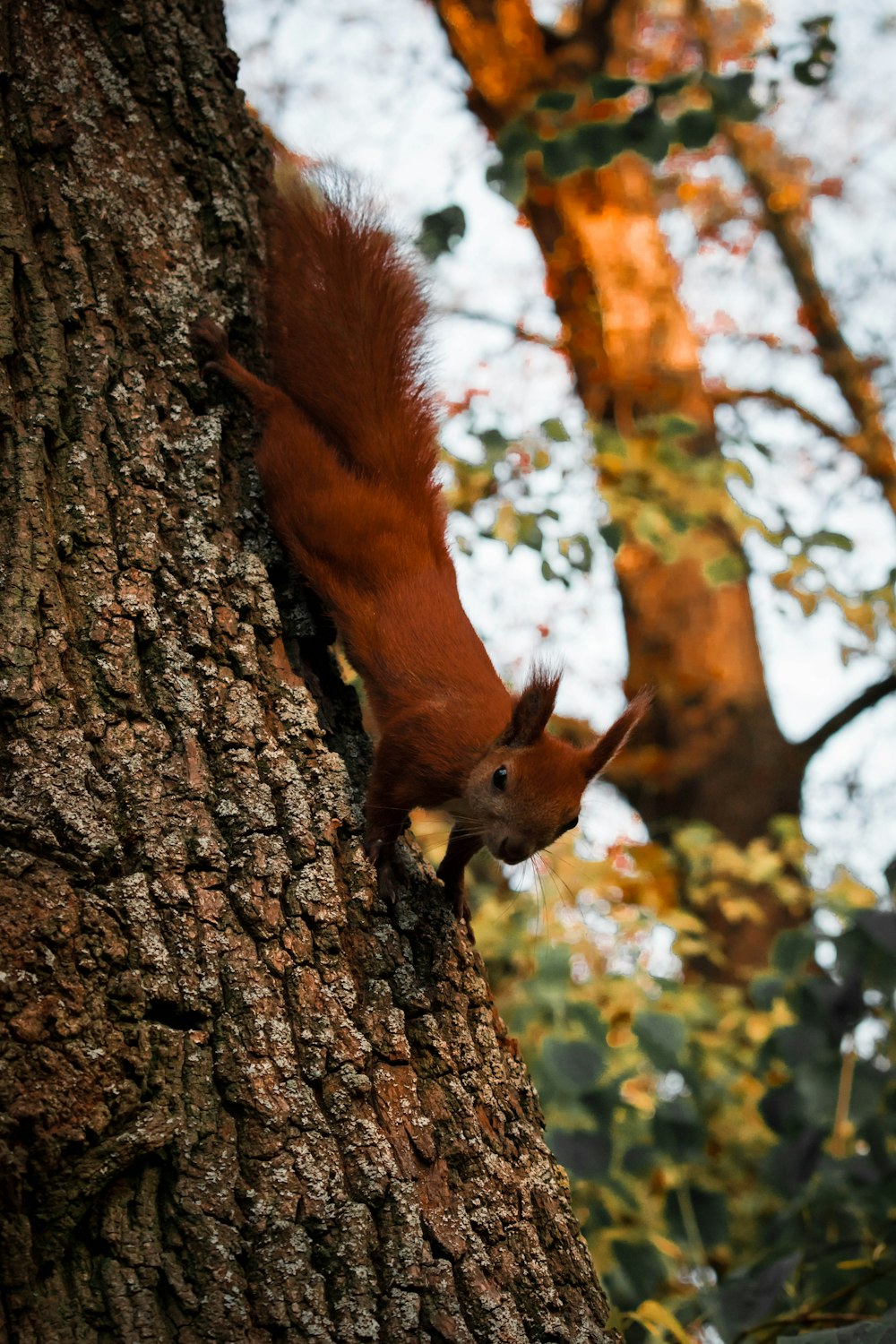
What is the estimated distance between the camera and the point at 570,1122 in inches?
108

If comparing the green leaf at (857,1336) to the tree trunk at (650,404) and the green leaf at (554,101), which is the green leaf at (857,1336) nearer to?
the green leaf at (554,101)

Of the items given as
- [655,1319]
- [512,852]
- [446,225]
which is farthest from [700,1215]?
[446,225]

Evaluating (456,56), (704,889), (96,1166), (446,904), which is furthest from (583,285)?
(96,1166)

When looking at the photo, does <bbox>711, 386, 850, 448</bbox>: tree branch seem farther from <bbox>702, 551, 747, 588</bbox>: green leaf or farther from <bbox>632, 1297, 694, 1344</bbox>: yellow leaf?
<bbox>632, 1297, 694, 1344</bbox>: yellow leaf

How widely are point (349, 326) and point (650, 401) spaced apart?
11.5 feet

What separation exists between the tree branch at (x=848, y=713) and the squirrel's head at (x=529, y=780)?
3.21 m

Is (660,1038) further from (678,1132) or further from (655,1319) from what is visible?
(655,1319)

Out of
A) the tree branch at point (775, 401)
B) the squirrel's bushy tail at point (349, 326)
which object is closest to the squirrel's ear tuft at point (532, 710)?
the squirrel's bushy tail at point (349, 326)

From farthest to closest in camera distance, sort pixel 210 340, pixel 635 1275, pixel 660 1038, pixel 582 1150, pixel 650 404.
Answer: pixel 650 404 → pixel 660 1038 → pixel 635 1275 → pixel 582 1150 → pixel 210 340

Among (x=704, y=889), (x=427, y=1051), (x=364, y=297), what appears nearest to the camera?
(x=427, y=1051)

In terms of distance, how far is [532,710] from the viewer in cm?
177

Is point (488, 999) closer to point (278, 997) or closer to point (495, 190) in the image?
point (278, 997)

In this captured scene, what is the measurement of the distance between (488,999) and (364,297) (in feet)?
4.07

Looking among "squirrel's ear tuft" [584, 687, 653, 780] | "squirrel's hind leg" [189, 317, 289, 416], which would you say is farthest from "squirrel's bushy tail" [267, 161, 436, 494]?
"squirrel's ear tuft" [584, 687, 653, 780]
